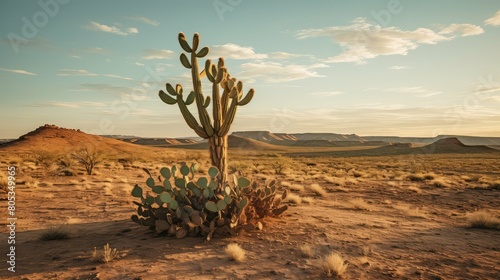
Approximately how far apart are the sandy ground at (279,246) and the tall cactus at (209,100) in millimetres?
2252

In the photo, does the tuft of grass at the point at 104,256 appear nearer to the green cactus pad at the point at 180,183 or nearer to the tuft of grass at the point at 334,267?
the green cactus pad at the point at 180,183

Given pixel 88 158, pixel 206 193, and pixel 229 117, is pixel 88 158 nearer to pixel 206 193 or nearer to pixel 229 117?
pixel 229 117

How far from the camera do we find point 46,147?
59969 mm

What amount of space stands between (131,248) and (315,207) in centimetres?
666

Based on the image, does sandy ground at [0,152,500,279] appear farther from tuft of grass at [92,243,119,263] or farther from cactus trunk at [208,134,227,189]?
cactus trunk at [208,134,227,189]

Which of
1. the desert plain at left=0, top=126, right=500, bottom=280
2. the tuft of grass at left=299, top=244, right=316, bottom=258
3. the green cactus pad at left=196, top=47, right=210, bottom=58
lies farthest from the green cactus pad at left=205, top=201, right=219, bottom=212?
the green cactus pad at left=196, top=47, right=210, bottom=58

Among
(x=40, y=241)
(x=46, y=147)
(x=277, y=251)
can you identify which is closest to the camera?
(x=277, y=251)

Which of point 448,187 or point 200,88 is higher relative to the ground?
point 200,88

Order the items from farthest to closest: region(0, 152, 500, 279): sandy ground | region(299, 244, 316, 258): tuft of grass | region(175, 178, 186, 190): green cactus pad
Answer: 1. region(175, 178, 186, 190): green cactus pad
2. region(299, 244, 316, 258): tuft of grass
3. region(0, 152, 500, 279): sandy ground

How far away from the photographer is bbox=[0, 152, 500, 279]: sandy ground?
523 centimetres

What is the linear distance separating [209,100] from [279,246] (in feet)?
12.6

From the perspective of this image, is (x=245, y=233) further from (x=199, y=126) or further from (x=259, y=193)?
(x=199, y=126)

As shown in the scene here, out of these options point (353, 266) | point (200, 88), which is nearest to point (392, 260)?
point (353, 266)

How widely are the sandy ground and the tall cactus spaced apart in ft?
7.39
